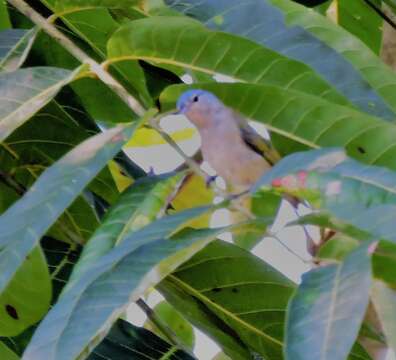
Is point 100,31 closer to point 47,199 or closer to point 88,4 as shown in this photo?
point 88,4

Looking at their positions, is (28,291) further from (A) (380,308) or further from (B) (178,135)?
(B) (178,135)

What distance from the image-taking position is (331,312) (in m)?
0.79

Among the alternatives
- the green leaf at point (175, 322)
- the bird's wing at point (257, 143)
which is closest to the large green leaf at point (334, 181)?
the bird's wing at point (257, 143)

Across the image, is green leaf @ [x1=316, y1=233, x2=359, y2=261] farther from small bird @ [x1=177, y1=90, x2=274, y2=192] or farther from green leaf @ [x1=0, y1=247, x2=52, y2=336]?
small bird @ [x1=177, y1=90, x2=274, y2=192]

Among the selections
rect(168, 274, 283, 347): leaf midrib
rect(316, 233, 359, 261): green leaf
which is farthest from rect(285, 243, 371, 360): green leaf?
rect(168, 274, 283, 347): leaf midrib

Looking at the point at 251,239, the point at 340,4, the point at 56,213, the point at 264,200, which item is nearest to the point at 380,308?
the point at 56,213

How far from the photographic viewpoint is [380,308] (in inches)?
34.6

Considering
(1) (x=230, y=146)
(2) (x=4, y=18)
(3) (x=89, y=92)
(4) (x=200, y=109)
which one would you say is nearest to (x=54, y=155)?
(3) (x=89, y=92)

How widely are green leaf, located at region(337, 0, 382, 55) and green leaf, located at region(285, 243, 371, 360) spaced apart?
1.19 m

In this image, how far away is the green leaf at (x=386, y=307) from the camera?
2.81 feet

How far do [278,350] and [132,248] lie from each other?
46cm

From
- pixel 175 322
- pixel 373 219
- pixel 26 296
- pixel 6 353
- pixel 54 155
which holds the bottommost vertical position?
pixel 175 322

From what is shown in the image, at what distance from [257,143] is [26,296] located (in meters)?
0.81

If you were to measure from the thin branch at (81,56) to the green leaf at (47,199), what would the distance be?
0.13 metres
